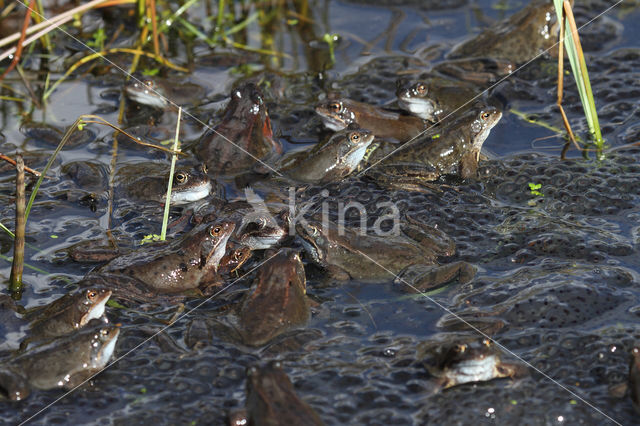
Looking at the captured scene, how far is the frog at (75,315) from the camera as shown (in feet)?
16.3

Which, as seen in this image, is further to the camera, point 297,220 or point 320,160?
point 320,160

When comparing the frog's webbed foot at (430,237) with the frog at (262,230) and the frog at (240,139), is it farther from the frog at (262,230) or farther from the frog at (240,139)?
the frog at (240,139)

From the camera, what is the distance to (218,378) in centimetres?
476

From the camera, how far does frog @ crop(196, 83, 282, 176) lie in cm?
705

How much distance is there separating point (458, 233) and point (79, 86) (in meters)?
5.23

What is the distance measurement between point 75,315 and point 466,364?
109 inches

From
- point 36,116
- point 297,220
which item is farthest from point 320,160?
point 36,116

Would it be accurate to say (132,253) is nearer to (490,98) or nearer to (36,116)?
(36,116)

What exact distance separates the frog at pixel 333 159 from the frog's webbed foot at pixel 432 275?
164 cm

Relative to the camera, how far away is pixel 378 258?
18.3 ft

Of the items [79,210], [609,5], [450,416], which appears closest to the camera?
[450,416]

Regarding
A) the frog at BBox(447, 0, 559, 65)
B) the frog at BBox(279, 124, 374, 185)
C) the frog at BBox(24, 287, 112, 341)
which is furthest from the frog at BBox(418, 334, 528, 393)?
the frog at BBox(447, 0, 559, 65)

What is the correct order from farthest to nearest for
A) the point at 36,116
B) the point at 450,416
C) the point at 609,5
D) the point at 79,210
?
the point at 609,5 < the point at 36,116 < the point at 79,210 < the point at 450,416

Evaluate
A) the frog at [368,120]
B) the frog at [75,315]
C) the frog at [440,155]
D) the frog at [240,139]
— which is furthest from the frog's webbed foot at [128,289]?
the frog at [368,120]
